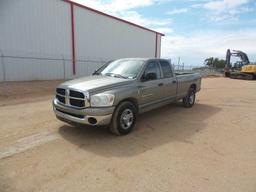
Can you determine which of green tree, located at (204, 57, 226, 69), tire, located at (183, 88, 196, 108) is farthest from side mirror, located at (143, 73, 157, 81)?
green tree, located at (204, 57, 226, 69)

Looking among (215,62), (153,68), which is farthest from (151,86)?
(215,62)

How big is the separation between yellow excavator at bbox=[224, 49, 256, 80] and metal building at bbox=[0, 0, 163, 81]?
51.1 ft

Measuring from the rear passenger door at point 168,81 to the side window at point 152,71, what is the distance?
1.01ft

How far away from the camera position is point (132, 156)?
3.46 meters

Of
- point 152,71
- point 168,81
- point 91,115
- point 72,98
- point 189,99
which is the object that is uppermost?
point 152,71

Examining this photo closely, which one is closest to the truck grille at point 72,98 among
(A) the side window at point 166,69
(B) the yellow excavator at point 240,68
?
(A) the side window at point 166,69

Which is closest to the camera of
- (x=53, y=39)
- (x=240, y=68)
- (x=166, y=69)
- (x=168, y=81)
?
(x=168, y=81)

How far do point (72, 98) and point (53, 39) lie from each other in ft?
40.9

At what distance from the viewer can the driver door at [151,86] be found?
4.87 meters

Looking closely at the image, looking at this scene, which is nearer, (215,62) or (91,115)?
(91,115)

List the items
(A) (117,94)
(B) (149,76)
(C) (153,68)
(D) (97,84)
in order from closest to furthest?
1. (A) (117,94)
2. (D) (97,84)
3. (B) (149,76)
4. (C) (153,68)

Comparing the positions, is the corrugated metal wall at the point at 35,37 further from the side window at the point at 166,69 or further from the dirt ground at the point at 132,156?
the side window at the point at 166,69

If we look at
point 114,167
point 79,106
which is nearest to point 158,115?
point 79,106

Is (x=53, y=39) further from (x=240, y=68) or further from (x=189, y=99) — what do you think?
(x=240, y=68)
